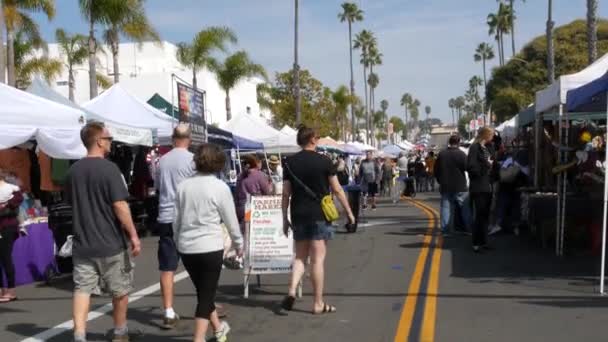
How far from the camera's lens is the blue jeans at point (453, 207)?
13.8 meters

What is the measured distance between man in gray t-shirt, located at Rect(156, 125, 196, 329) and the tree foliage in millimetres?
48699

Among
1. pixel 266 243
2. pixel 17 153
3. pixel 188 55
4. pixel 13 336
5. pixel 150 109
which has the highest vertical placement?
pixel 188 55

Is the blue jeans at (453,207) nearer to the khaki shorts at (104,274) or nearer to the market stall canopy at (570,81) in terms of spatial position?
the market stall canopy at (570,81)

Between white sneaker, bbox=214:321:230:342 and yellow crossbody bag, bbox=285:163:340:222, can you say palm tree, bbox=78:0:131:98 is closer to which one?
yellow crossbody bag, bbox=285:163:340:222

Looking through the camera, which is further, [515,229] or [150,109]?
[150,109]

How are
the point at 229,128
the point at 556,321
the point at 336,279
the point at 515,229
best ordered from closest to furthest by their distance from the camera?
1. the point at 556,321
2. the point at 336,279
3. the point at 515,229
4. the point at 229,128

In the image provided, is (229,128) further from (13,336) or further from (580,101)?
(13,336)

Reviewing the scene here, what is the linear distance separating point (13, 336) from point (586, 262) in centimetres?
755

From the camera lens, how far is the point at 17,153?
44.7 ft

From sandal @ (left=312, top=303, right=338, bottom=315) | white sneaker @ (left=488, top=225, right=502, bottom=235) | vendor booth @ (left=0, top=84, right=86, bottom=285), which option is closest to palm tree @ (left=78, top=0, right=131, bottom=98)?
vendor booth @ (left=0, top=84, right=86, bottom=285)

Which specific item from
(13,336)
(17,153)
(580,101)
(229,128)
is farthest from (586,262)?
(229,128)

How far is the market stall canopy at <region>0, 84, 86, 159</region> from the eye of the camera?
11.0 meters

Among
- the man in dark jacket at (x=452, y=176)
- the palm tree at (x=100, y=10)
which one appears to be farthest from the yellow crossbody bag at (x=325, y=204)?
the palm tree at (x=100, y=10)

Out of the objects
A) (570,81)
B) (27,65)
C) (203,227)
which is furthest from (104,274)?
(27,65)
